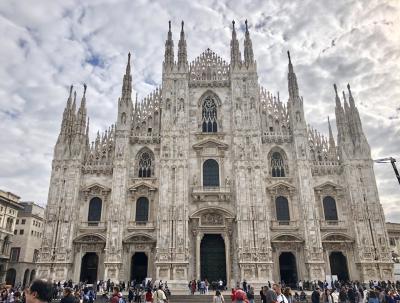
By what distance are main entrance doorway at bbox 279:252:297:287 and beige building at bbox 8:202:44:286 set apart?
34493 millimetres

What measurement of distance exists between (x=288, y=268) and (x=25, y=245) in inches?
1513

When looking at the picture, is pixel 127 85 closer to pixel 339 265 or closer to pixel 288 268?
pixel 288 268

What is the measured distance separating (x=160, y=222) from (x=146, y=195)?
3.17 m

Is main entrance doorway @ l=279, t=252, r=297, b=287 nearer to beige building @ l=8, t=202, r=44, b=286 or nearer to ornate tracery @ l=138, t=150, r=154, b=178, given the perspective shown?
ornate tracery @ l=138, t=150, r=154, b=178

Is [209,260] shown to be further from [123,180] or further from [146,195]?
[123,180]

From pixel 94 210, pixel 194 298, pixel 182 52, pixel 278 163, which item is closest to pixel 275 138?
pixel 278 163

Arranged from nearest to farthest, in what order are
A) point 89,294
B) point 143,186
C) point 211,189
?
point 89,294 → point 211,189 → point 143,186

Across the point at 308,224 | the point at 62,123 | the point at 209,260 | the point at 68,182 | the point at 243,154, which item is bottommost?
the point at 209,260

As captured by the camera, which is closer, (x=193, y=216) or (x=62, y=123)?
(x=193, y=216)

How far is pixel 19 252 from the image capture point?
5091cm

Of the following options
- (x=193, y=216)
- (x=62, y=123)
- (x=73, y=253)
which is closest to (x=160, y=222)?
(x=193, y=216)

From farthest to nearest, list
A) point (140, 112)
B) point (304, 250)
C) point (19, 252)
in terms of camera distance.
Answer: point (19, 252) → point (140, 112) → point (304, 250)

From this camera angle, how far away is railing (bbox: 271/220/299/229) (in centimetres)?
3231

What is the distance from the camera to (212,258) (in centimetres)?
3206
